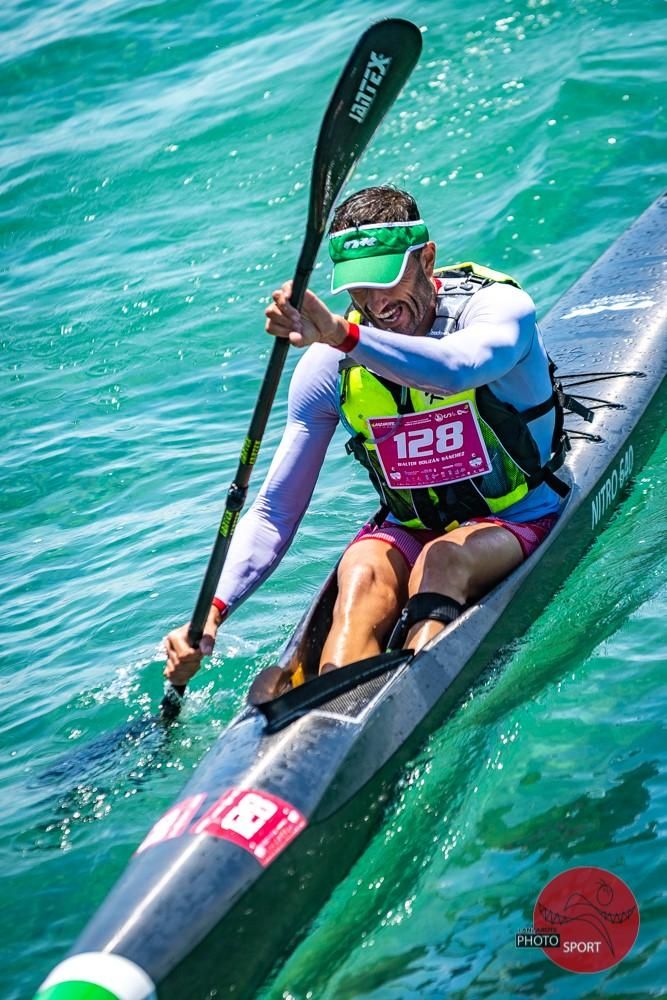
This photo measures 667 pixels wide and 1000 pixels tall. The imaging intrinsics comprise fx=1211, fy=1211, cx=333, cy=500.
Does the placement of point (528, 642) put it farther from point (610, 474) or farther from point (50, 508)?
point (50, 508)

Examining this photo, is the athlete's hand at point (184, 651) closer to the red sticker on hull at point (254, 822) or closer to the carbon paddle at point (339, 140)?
the carbon paddle at point (339, 140)

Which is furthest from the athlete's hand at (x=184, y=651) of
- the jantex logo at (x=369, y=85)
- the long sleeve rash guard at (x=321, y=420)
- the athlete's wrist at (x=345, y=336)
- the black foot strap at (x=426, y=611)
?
the jantex logo at (x=369, y=85)

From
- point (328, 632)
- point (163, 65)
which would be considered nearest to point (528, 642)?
point (328, 632)

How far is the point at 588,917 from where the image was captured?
2.80 meters

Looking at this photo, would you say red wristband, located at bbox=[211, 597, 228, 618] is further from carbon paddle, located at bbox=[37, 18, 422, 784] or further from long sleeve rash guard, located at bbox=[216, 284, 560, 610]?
carbon paddle, located at bbox=[37, 18, 422, 784]

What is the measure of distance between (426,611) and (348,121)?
1.42 m

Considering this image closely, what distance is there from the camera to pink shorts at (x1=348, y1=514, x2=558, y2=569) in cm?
381

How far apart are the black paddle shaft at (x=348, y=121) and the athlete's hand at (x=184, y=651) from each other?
0.08m

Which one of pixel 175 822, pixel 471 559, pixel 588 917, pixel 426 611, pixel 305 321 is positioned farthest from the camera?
pixel 471 559

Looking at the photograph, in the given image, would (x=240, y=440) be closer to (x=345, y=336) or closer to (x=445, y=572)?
(x=445, y=572)

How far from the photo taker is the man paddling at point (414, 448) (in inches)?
137

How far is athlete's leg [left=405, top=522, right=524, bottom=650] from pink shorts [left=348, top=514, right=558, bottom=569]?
4cm

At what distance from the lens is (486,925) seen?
2.85 m

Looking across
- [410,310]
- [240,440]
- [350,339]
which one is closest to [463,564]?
[410,310]
